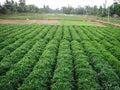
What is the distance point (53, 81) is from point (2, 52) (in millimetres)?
A: 6912

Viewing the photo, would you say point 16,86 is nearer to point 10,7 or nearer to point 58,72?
point 58,72

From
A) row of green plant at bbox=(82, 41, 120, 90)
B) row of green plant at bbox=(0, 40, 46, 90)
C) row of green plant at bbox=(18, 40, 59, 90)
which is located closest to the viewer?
row of green plant at bbox=(18, 40, 59, 90)

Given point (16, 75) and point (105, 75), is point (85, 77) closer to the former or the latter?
point (105, 75)

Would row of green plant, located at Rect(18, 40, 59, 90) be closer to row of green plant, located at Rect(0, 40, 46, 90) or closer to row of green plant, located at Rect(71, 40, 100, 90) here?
row of green plant, located at Rect(0, 40, 46, 90)

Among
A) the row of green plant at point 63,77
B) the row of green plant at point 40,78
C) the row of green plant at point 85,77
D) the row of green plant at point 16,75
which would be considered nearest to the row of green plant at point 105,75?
the row of green plant at point 85,77

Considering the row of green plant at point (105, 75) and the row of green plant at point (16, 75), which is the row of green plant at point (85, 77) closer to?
the row of green plant at point (105, 75)

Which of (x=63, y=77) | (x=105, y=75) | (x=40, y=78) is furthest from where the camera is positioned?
(x=105, y=75)

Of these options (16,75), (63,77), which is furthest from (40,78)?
(16,75)

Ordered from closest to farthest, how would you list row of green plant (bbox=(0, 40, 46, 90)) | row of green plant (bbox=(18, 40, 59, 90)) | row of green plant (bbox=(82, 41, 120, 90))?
1. row of green plant (bbox=(18, 40, 59, 90))
2. row of green plant (bbox=(0, 40, 46, 90))
3. row of green plant (bbox=(82, 41, 120, 90))

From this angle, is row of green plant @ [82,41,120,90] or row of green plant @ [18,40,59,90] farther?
row of green plant @ [82,41,120,90]

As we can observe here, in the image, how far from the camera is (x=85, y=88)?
8.40 m

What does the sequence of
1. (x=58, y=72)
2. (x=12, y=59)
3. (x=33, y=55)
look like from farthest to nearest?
(x=33, y=55), (x=12, y=59), (x=58, y=72)

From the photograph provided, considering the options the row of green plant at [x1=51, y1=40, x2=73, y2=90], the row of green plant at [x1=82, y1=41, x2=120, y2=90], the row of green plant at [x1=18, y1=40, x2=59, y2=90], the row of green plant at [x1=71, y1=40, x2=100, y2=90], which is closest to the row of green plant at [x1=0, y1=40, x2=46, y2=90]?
the row of green plant at [x1=18, y1=40, x2=59, y2=90]

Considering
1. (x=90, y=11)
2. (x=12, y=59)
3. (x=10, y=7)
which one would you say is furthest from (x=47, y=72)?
(x=90, y=11)
